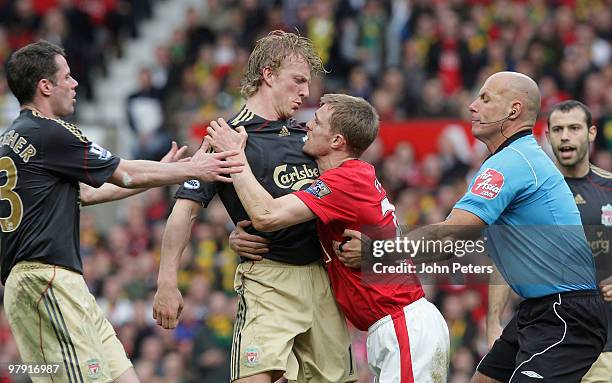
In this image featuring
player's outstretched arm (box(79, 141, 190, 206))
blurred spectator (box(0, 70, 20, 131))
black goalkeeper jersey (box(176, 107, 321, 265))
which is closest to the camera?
black goalkeeper jersey (box(176, 107, 321, 265))

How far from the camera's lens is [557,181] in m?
7.23

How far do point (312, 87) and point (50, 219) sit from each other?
9606 millimetres

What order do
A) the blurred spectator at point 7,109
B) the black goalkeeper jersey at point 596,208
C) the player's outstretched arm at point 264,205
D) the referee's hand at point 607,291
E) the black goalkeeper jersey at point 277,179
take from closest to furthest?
1. the player's outstretched arm at point 264,205
2. the black goalkeeper jersey at point 277,179
3. the referee's hand at point 607,291
4. the black goalkeeper jersey at point 596,208
5. the blurred spectator at point 7,109

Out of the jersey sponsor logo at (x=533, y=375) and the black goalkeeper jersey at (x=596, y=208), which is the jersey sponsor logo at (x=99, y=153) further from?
the black goalkeeper jersey at (x=596, y=208)

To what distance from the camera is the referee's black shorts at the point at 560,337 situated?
22.9 ft

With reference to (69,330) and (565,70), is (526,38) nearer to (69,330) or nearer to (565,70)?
(565,70)

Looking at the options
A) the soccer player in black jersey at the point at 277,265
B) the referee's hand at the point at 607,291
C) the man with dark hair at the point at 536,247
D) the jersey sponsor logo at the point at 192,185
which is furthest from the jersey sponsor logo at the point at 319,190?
the referee's hand at the point at 607,291

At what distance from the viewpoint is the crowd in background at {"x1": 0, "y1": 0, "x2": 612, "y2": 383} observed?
13.9 metres

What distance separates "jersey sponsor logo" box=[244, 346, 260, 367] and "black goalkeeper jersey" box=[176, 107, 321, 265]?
0.61 metres

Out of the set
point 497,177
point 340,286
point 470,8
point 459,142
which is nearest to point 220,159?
point 340,286

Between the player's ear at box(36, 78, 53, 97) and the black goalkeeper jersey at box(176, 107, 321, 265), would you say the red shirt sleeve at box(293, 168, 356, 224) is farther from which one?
the player's ear at box(36, 78, 53, 97)

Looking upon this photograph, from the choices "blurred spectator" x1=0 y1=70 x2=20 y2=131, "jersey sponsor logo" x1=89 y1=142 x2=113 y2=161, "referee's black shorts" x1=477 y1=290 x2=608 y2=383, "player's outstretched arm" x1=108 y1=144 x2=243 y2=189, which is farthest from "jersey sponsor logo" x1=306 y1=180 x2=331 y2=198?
"blurred spectator" x1=0 y1=70 x2=20 y2=131

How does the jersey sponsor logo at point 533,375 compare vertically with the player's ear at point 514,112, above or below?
below

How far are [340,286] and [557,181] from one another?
4.94 ft
